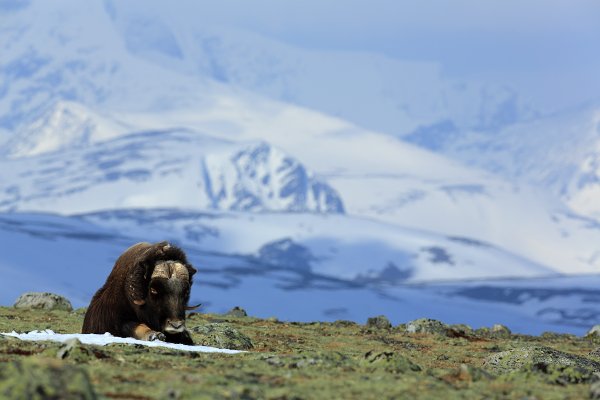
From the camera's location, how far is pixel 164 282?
31.5m

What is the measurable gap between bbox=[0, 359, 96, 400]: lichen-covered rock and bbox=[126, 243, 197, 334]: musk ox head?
12.6m

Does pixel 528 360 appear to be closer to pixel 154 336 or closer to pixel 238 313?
pixel 154 336

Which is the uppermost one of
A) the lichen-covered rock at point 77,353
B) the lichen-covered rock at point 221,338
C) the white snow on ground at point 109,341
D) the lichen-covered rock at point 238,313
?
the lichen-covered rock at point 238,313

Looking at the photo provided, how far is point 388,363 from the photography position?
85.4ft

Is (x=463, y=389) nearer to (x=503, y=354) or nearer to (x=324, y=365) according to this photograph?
(x=324, y=365)

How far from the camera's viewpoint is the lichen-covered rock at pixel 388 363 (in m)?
25.6

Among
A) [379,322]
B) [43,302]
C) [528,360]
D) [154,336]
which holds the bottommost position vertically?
[154,336]

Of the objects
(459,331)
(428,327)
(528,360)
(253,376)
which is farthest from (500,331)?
(253,376)

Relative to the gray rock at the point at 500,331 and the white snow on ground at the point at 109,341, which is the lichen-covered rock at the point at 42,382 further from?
the gray rock at the point at 500,331

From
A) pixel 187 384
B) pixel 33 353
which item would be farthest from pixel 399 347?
pixel 187 384

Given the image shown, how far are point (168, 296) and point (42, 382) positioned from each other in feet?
44.2

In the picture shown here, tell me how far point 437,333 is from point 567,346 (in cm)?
563

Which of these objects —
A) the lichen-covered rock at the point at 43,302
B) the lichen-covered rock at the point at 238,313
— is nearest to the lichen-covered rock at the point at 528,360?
the lichen-covered rock at the point at 238,313

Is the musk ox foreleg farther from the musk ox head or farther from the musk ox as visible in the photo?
the musk ox head
